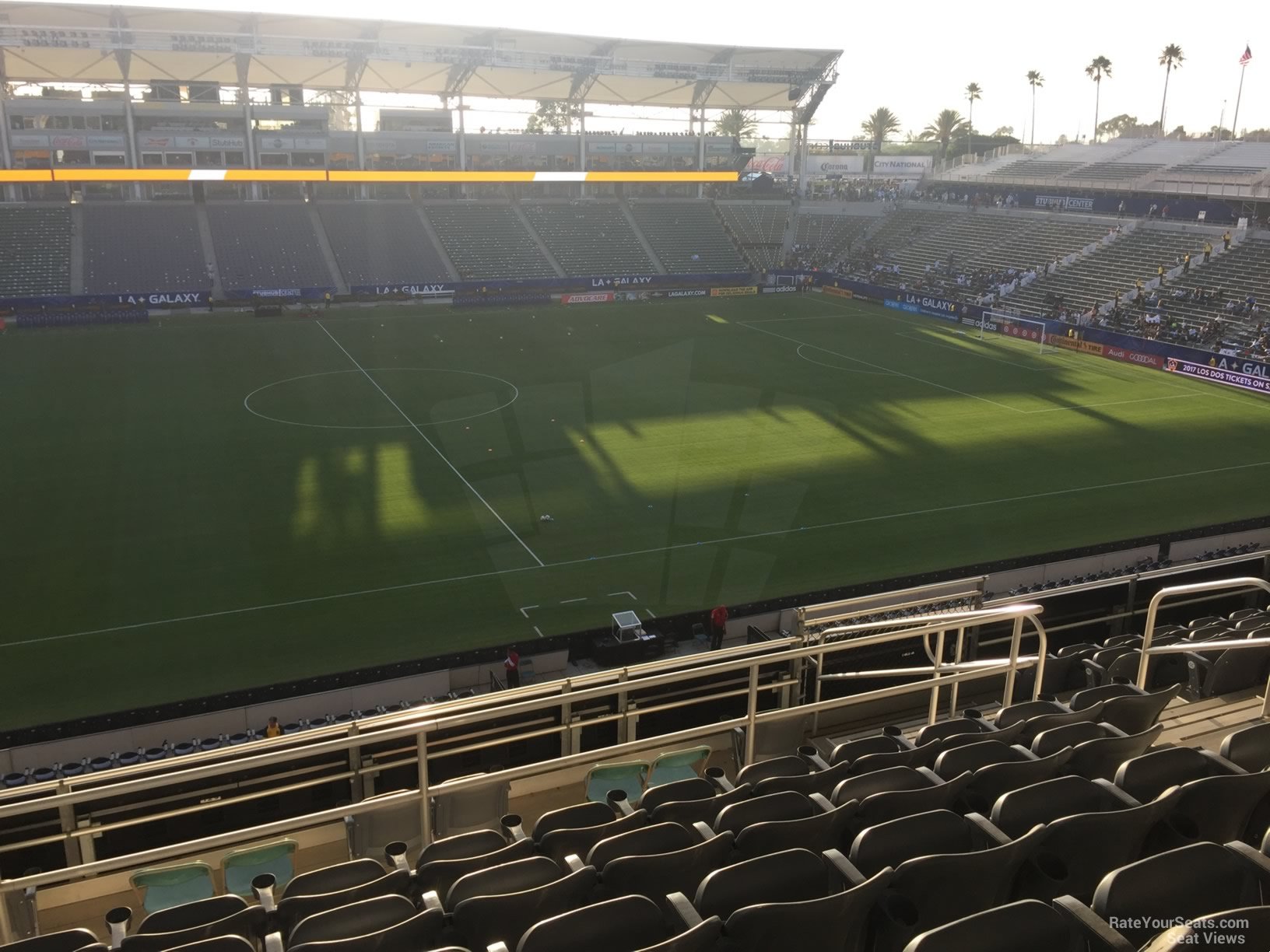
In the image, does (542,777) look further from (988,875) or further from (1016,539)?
(1016,539)

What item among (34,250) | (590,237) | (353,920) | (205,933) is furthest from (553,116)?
(353,920)

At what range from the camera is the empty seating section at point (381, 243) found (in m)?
66.5

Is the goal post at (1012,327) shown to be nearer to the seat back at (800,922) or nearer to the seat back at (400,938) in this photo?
the seat back at (800,922)

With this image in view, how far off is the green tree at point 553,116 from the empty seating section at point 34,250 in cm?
3521

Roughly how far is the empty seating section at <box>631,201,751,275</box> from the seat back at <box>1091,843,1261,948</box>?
232ft

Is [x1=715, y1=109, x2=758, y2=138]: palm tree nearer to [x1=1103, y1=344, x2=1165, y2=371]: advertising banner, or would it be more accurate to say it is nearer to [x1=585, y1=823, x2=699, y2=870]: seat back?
[x1=1103, y1=344, x2=1165, y2=371]: advertising banner

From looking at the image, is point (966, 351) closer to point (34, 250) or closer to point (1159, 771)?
point (1159, 771)

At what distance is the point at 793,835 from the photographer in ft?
19.8

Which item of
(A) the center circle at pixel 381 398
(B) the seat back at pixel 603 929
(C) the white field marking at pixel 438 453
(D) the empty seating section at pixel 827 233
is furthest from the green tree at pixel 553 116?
(B) the seat back at pixel 603 929

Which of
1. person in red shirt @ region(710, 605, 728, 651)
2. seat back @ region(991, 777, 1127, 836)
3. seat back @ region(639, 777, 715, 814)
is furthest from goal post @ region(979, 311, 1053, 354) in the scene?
seat back @ region(991, 777, 1127, 836)

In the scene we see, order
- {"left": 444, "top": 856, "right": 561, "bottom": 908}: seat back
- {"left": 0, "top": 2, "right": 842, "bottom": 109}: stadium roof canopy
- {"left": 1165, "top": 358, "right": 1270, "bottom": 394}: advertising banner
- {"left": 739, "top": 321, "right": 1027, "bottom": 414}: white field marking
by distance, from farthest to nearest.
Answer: {"left": 0, "top": 2, "right": 842, "bottom": 109}: stadium roof canopy < {"left": 1165, "top": 358, "right": 1270, "bottom": 394}: advertising banner < {"left": 739, "top": 321, "right": 1027, "bottom": 414}: white field marking < {"left": 444, "top": 856, "right": 561, "bottom": 908}: seat back

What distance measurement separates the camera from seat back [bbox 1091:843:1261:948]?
Answer: 4.51 metres

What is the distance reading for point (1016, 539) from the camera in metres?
26.5

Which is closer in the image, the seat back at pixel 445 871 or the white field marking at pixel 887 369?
the seat back at pixel 445 871
